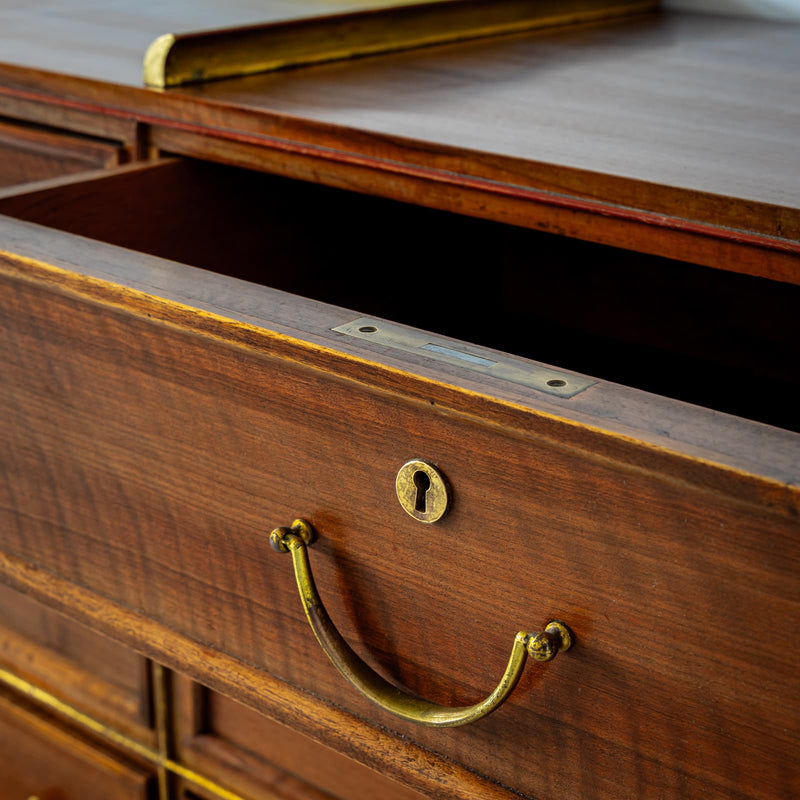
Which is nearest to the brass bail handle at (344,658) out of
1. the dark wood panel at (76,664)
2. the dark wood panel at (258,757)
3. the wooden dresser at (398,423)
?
the wooden dresser at (398,423)

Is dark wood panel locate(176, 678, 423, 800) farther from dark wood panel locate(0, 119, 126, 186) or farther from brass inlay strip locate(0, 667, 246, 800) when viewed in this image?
dark wood panel locate(0, 119, 126, 186)

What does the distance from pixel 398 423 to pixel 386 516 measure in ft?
0.14

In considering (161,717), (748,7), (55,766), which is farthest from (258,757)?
(748,7)

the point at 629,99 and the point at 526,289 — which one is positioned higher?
the point at 629,99

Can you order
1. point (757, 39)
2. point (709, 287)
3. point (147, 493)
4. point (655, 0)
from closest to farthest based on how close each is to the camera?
point (147, 493), point (709, 287), point (757, 39), point (655, 0)

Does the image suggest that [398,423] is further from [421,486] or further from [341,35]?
[341,35]

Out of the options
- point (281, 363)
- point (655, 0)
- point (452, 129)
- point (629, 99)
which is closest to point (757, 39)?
point (655, 0)

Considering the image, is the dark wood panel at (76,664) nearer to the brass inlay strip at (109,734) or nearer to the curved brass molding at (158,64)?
the brass inlay strip at (109,734)

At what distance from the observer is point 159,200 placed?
0.63m

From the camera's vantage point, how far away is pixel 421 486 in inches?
15.4

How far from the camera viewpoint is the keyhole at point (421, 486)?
1.28ft

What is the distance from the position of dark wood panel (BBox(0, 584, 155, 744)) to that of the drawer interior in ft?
0.83

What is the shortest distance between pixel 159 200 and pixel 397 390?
310mm

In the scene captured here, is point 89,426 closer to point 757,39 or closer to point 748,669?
point 748,669
